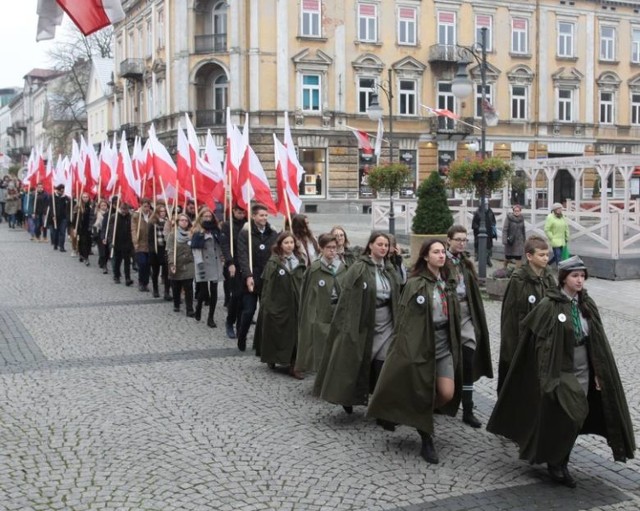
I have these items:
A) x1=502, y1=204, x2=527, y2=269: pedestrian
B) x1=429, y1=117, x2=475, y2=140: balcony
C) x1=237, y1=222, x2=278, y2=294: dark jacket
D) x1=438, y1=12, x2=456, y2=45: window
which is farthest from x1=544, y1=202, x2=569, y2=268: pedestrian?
x1=438, y1=12, x2=456, y2=45: window

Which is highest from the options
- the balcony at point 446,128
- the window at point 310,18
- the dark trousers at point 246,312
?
the window at point 310,18

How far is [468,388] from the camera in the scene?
24.5ft

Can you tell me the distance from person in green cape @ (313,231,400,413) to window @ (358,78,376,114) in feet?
119

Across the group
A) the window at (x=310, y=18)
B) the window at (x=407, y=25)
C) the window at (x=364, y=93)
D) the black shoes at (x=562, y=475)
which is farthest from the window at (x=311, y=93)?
the black shoes at (x=562, y=475)

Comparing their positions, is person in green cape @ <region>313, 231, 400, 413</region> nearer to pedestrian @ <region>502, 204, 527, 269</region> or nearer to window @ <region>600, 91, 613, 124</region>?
pedestrian @ <region>502, 204, 527, 269</region>

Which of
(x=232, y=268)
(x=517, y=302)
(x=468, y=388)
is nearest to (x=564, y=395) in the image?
(x=517, y=302)

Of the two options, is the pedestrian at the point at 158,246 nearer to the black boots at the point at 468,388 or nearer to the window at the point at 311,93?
the black boots at the point at 468,388

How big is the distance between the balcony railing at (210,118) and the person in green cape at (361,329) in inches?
1416

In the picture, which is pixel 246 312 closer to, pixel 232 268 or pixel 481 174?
pixel 232 268

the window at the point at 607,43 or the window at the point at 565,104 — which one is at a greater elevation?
the window at the point at 607,43

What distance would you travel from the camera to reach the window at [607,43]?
4844cm

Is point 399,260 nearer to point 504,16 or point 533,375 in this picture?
point 533,375

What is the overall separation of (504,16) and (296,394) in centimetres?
4122

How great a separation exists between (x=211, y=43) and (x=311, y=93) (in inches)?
222
